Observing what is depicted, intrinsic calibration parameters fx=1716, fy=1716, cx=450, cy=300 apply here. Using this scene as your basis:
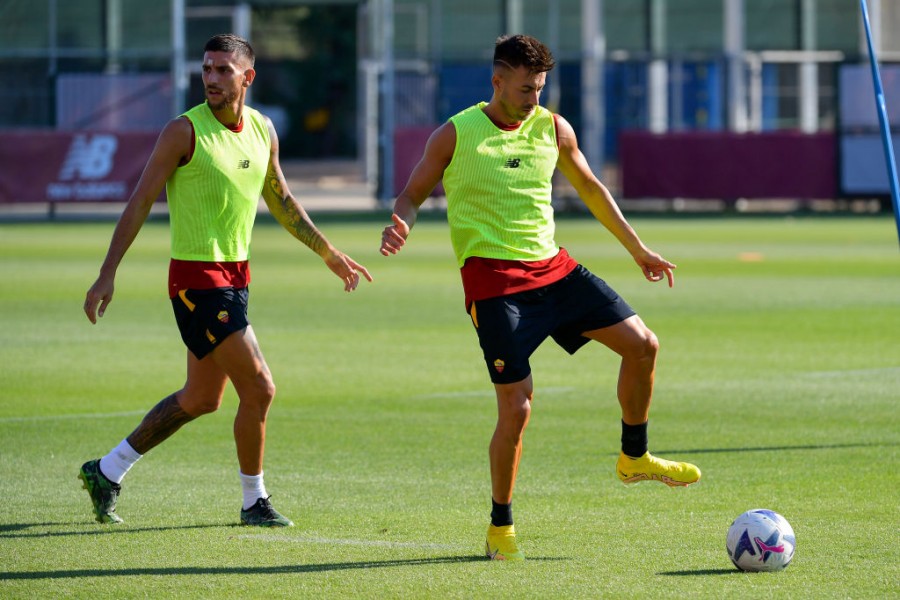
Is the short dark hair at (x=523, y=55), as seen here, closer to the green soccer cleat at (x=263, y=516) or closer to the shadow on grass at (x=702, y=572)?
the shadow on grass at (x=702, y=572)

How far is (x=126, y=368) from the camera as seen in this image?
14.1m

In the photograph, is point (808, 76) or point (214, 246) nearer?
point (214, 246)

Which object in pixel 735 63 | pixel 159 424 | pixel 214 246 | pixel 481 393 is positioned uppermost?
pixel 735 63

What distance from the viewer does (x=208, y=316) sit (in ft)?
25.9

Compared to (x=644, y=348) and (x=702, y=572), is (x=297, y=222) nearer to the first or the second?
(x=644, y=348)

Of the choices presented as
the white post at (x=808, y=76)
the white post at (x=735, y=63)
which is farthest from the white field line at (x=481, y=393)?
the white post at (x=808, y=76)

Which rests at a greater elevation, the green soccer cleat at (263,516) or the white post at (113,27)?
the white post at (113,27)

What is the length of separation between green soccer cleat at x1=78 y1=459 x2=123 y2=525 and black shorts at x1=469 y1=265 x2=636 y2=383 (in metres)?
1.96

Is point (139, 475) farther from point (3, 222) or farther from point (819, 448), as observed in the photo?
point (3, 222)

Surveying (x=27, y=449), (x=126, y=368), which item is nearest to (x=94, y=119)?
(x=126, y=368)

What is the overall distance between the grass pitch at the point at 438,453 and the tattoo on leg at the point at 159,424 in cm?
35

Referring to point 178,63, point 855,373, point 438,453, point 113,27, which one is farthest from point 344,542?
point 113,27

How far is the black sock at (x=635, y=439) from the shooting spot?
7.91 m

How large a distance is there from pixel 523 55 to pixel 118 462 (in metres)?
2.83
